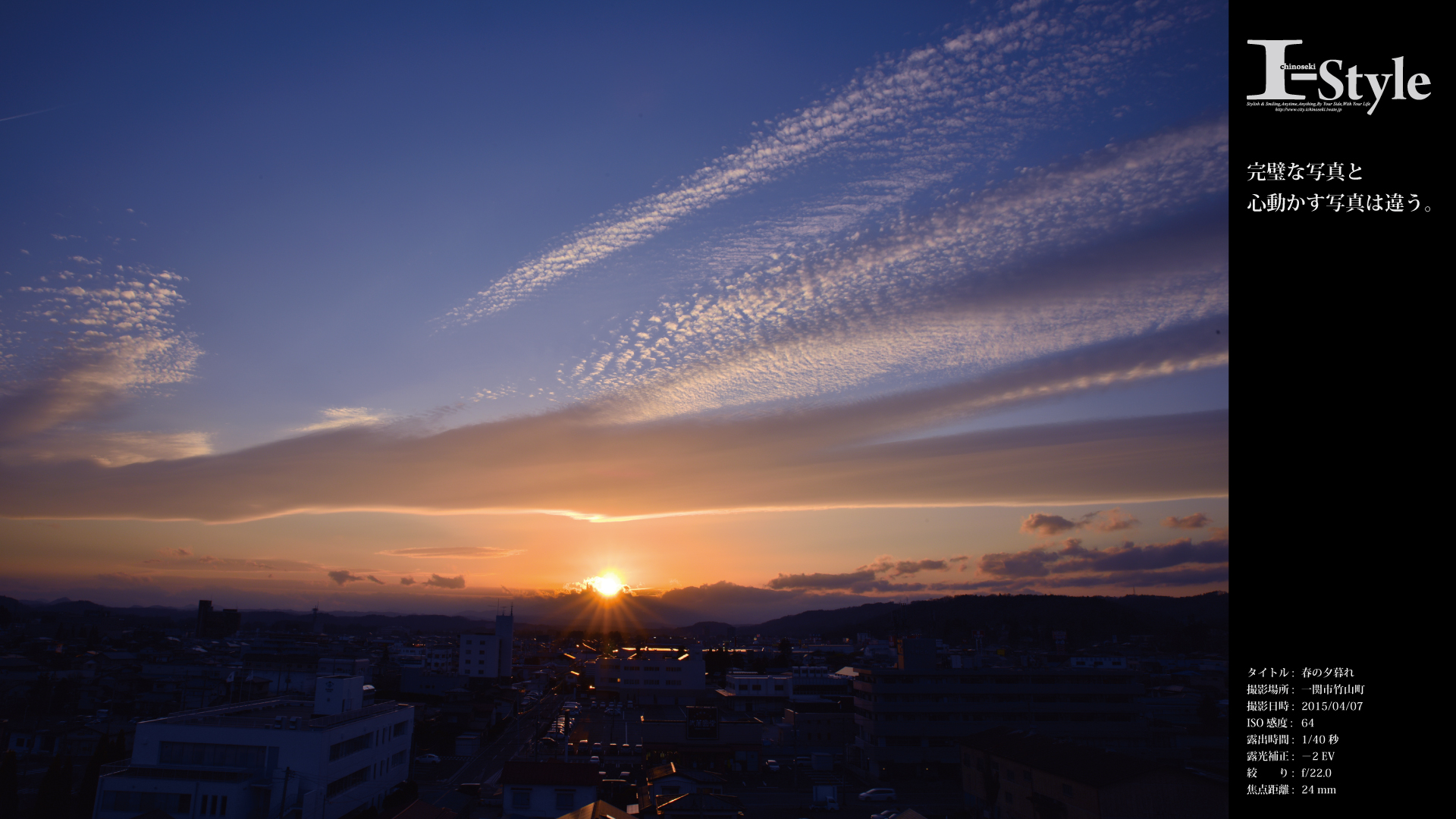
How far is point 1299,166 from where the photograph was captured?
18.7 ft

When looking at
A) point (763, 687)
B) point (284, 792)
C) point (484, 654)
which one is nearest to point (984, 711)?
point (763, 687)

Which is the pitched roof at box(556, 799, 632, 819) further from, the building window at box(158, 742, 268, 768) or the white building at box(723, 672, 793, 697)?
the white building at box(723, 672, 793, 697)

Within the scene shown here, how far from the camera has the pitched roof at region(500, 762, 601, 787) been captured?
51.4ft

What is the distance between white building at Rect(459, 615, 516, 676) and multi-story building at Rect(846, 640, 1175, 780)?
35.1 metres

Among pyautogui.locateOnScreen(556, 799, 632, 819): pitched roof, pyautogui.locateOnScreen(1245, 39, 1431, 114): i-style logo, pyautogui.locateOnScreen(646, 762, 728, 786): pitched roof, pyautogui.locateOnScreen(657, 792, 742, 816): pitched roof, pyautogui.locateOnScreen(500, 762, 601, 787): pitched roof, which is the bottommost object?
pyautogui.locateOnScreen(646, 762, 728, 786): pitched roof

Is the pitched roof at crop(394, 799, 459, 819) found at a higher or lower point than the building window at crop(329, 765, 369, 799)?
higher

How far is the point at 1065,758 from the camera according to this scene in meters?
16.5

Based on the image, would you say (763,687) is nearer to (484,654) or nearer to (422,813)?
(484,654)

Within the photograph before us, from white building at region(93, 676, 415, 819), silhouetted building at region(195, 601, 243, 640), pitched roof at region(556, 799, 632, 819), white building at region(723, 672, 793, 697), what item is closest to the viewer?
pitched roof at region(556, 799, 632, 819)

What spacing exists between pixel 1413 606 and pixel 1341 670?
2.27ft

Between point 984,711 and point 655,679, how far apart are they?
22281 mm

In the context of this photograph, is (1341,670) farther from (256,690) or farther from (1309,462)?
(256,690)

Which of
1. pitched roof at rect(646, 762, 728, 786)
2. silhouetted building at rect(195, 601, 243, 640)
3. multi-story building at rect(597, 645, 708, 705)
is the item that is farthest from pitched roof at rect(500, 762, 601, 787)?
silhouetted building at rect(195, 601, 243, 640)

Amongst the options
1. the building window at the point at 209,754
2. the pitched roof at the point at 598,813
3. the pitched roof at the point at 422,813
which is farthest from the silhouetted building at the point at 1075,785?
the building window at the point at 209,754
